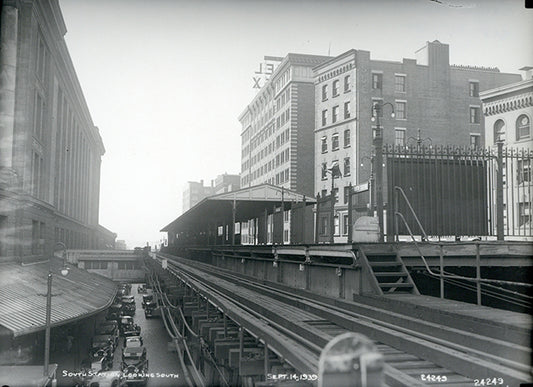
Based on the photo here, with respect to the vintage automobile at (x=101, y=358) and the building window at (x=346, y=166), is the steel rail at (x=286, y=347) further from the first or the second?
the building window at (x=346, y=166)

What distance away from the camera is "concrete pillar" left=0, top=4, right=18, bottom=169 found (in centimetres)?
2047

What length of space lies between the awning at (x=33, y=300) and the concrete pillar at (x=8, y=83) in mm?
4690

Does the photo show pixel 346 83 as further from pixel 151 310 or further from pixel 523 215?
pixel 523 215

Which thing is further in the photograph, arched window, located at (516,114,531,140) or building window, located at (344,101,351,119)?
building window, located at (344,101,351,119)

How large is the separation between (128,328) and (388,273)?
97.7 ft

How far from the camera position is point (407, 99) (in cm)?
5075

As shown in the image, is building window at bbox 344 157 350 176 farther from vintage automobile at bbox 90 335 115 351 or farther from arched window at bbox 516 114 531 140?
vintage automobile at bbox 90 335 115 351

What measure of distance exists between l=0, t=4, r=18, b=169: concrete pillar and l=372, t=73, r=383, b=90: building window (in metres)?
35.8

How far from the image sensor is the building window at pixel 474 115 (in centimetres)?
5112

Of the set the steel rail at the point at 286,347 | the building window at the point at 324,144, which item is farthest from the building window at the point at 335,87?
the steel rail at the point at 286,347

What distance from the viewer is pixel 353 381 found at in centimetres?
220

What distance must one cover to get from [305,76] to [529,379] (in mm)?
58079

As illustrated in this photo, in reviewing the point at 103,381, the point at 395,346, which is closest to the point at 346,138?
the point at 103,381

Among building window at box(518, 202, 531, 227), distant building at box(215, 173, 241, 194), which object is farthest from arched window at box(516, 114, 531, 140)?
distant building at box(215, 173, 241, 194)
